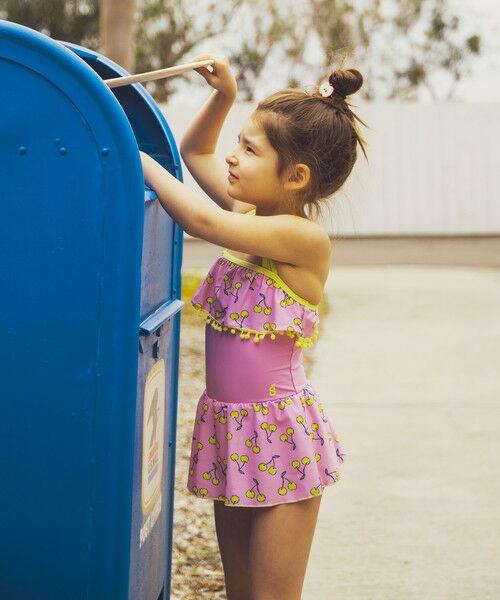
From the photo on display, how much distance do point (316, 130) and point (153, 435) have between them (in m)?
0.76

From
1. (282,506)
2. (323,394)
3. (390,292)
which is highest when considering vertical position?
(282,506)

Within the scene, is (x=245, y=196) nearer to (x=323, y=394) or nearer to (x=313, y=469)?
(x=313, y=469)

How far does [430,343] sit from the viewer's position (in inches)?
301

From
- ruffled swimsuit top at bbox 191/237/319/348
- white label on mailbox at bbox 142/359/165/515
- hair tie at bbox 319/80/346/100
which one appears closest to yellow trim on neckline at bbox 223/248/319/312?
ruffled swimsuit top at bbox 191/237/319/348

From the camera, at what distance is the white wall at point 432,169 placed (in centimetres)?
1409

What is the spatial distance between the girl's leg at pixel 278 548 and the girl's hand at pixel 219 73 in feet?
3.06

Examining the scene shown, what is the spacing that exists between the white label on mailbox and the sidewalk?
1.03 m

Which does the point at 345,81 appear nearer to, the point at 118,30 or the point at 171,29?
the point at 118,30

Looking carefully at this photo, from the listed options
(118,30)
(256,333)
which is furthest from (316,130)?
(118,30)

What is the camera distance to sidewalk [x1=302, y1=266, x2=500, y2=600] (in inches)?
130

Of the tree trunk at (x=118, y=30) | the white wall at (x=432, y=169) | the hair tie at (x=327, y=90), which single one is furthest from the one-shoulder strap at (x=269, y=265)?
the white wall at (x=432, y=169)

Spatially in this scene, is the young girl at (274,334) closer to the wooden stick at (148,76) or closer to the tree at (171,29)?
the wooden stick at (148,76)

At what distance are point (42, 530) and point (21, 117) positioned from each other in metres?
0.77

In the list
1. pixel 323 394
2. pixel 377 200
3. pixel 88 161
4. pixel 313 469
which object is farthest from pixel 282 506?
pixel 377 200
